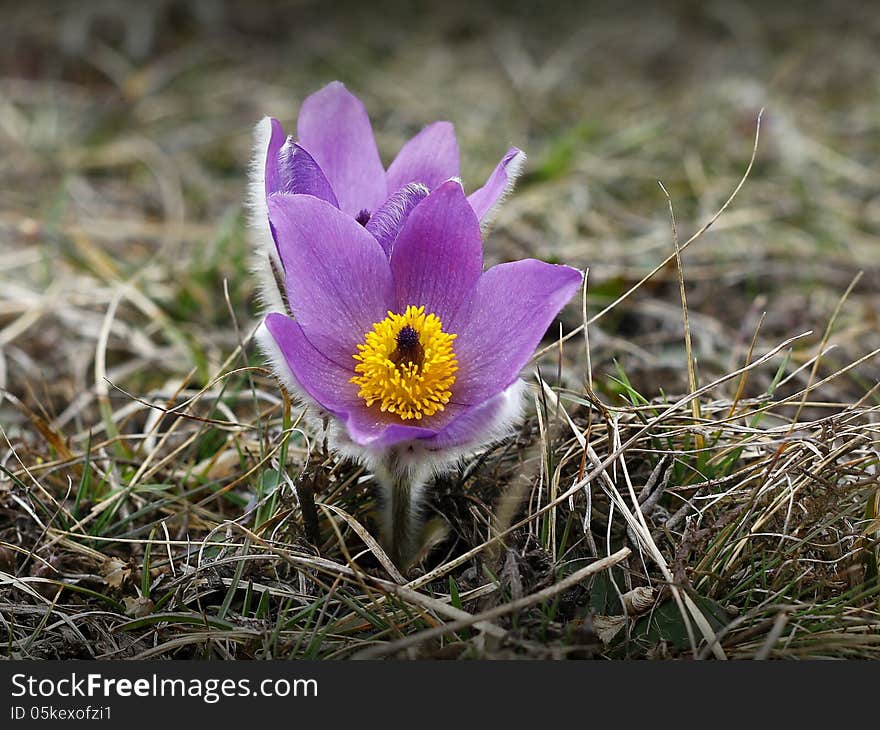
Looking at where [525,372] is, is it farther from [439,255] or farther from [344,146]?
[344,146]

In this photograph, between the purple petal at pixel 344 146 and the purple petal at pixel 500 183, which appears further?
the purple petal at pixel 344 146

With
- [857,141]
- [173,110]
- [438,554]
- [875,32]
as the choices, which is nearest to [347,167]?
[438,554]

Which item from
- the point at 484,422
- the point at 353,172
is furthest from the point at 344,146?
the point at 484,422

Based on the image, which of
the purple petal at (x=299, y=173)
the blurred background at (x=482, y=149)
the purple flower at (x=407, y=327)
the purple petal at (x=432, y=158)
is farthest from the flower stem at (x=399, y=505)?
the blurred background at (x=482, y=149)

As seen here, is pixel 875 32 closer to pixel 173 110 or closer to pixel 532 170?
pixel 532 170

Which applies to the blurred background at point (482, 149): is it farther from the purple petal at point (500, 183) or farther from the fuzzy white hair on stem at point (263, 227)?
the purple petal at point (500, 183)

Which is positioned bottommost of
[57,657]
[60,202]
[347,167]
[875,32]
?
[57,657]
